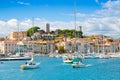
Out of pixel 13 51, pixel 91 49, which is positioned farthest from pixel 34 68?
pixel 91 49

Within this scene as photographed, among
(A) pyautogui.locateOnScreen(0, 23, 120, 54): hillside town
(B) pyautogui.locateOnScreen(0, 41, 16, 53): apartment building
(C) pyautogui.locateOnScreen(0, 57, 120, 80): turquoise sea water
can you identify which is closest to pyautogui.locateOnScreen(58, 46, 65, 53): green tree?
(A) pyautogui.locateOnScreen(0, 23, 120, 54): hillside town

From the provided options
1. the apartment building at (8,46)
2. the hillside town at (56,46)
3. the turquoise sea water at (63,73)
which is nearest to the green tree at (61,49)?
the hillside town at (56,46)

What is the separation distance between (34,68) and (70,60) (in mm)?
13282

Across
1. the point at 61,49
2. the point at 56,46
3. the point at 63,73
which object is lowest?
the point at 63,73

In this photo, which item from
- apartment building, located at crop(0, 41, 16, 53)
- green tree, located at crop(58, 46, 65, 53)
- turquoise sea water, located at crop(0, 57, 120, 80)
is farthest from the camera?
green tree, located at crop(58, 46, 65, 53)

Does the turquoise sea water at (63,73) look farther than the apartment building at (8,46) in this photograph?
No

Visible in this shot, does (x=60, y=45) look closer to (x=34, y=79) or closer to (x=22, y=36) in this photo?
(x=22, y=36)

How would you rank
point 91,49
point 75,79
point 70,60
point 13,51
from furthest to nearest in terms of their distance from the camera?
point 91,49, point 13,51, point 70,60, point 75,79

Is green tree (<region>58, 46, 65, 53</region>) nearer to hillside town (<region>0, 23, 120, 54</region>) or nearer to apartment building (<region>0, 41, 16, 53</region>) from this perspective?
hillside town (<region>0, 23, 120, 54</region>)

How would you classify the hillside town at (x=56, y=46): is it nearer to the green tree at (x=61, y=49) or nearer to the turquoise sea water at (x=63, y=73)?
the green tree at (x=61, y=49)

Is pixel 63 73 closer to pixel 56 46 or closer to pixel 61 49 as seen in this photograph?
pixel 61 49

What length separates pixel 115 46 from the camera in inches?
5049

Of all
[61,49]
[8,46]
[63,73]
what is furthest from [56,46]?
[63,73]

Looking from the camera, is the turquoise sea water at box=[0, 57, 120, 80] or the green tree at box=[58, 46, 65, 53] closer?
the turquoise sea water at box=[0, 57, 120, 80]
